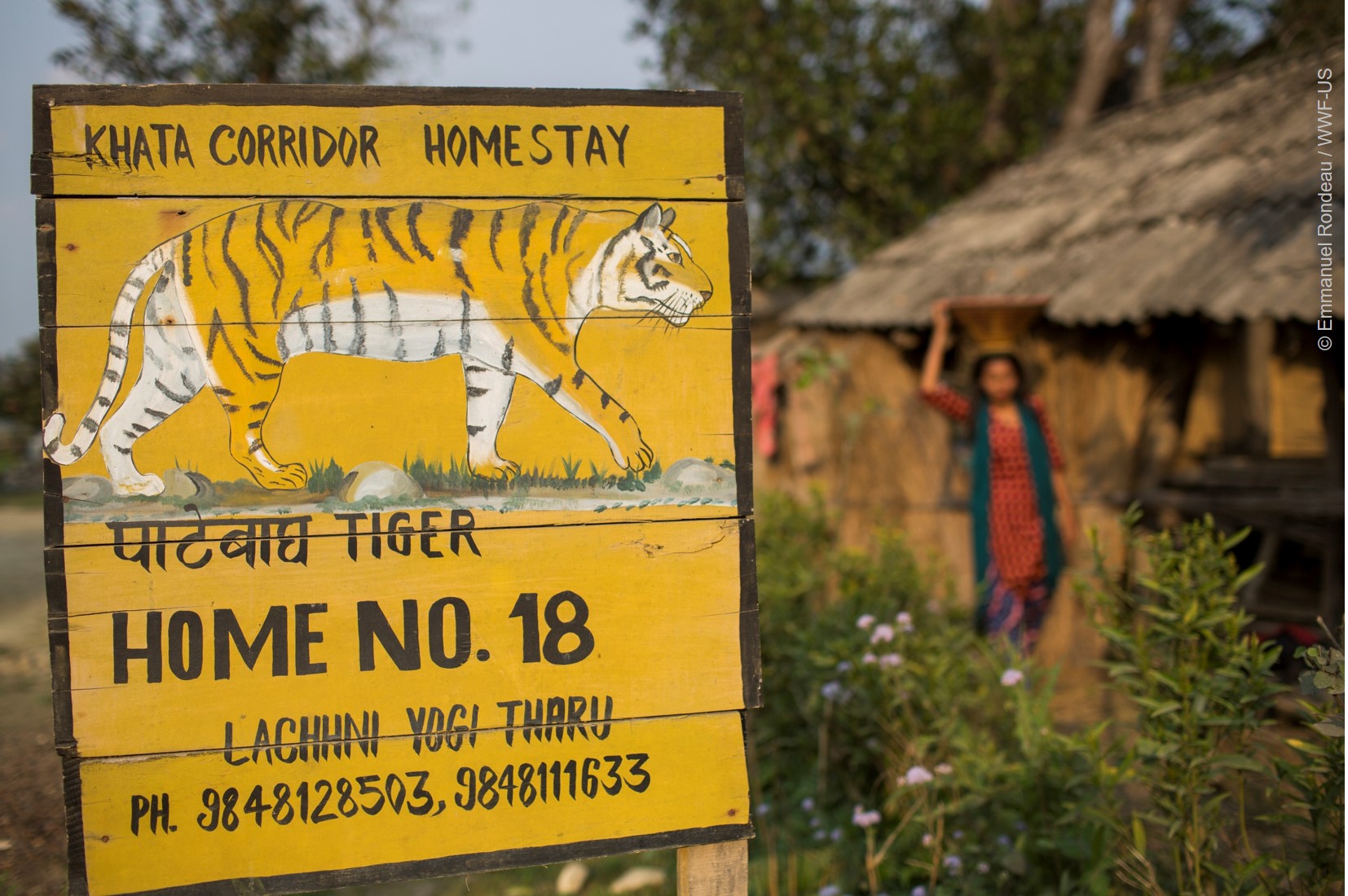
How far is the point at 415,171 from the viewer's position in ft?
6.07

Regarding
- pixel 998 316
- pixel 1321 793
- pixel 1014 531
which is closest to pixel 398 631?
pixel 1321 793

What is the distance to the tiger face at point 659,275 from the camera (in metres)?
1.87

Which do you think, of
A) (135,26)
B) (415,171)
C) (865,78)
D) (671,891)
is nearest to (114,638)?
(415,171)

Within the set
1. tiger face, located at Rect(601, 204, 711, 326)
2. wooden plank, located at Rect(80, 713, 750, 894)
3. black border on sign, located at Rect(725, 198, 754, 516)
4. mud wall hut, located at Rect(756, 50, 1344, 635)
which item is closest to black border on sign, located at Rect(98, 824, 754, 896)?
wooden plank, located at Rect(80, 713, 750, 894)

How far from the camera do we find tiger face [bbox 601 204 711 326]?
6.13 feet

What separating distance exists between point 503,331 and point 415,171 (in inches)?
13.1

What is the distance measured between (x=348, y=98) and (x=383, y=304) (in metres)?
0.38

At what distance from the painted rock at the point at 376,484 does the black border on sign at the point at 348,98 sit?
2.18 ft

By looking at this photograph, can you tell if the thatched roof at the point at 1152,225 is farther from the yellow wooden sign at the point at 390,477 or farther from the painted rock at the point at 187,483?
the painted rock at the point at 187,483

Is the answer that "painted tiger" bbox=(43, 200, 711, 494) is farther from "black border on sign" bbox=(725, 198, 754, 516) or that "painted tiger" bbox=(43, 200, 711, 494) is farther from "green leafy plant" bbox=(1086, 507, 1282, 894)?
"green leafy plant" bbox=(1086, 507, 1282, 894)

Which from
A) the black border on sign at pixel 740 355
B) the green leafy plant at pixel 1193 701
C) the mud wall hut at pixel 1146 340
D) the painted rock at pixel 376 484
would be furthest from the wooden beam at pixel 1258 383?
the painted rock at pixel 376 484

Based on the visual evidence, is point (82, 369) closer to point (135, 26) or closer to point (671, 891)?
point (671, 891)

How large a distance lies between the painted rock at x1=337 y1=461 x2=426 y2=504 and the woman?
347 centimetres

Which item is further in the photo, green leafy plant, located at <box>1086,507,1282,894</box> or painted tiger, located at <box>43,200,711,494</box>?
green leafy plant, located at <box>1086,507,1282,894</box>
